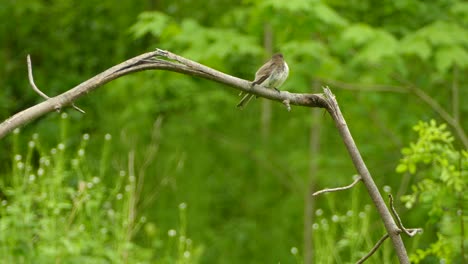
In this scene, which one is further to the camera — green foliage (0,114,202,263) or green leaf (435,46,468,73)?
green leaf (435,46,468,73)

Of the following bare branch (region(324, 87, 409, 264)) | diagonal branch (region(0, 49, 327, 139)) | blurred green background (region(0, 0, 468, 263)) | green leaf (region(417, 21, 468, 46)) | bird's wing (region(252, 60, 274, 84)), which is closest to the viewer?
diagonal branch (region(0, 49, 327, 139))

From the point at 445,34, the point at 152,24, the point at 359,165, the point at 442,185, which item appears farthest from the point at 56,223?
the point at 445,34

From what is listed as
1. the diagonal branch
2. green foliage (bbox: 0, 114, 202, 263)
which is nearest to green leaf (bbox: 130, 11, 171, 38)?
green foliage (bbox: 0, 114, 202, 263)

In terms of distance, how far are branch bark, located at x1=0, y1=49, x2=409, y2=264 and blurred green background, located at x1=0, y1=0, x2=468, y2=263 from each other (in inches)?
56.2

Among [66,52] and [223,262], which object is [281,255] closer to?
[223,262]

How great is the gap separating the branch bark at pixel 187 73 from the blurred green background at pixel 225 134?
4.68ft

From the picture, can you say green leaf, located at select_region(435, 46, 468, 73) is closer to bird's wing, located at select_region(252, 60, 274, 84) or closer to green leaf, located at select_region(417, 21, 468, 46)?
green leaf, located at select_region(417, 21, 468, 46)

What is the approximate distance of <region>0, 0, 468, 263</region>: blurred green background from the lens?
4.52m

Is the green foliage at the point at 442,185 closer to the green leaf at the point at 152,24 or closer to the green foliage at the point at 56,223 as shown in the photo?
the green foliage at the point at 56,223

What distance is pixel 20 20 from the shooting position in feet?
28.8

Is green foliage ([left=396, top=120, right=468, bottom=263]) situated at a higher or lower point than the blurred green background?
lower

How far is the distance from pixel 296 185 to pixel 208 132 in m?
1.13

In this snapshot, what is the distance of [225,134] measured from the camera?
28.9 feet

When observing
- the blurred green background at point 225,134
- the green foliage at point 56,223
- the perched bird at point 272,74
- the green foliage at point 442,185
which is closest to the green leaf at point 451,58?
the blurred green background at point 225,134
